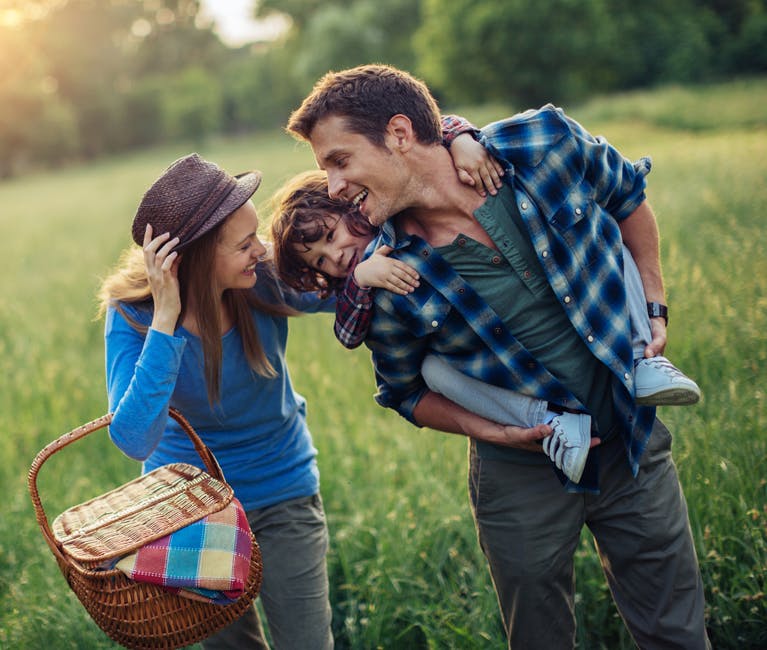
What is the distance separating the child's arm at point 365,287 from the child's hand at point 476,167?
1.00 feet

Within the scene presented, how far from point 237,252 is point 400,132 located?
0.64 m

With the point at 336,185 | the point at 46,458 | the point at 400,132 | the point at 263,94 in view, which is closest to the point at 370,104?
the point at 400,132

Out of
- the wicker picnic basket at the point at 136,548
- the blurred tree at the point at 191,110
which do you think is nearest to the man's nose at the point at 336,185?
the wicker picnic basket at the point at 136,548

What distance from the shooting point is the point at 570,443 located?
83.4 inches

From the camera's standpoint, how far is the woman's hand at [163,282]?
91.0 inches

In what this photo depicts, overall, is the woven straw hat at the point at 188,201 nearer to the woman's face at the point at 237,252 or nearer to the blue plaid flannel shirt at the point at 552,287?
the woman's face at the point at 237,252

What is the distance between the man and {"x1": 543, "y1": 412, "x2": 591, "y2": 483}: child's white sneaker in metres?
0.06

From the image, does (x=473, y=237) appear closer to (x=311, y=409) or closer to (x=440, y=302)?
(x=440, y=302)

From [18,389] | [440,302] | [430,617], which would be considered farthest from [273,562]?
[18,389]

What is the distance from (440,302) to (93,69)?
213 feet

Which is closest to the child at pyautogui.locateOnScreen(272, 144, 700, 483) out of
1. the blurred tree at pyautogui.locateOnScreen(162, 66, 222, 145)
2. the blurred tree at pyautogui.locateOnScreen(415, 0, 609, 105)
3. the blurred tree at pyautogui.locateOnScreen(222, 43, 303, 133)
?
the blurred tree at pyautogui.locateOnScreen(415, 0, 609, 105)

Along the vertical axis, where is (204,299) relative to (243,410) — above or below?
above

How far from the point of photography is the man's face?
222cm

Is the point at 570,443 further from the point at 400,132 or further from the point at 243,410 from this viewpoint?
the point at 243,410
